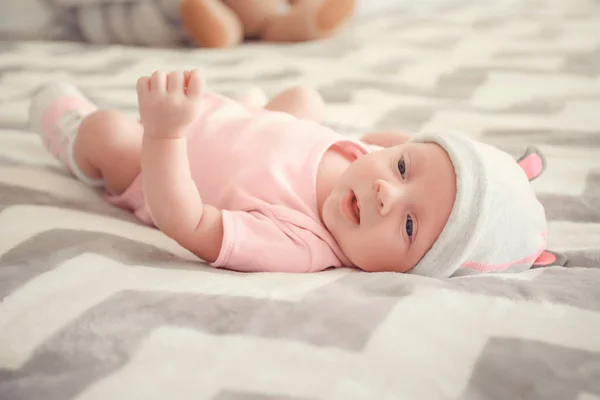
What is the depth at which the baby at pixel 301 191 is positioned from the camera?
0.78 metres

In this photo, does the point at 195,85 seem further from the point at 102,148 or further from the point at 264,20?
the point at 264,20

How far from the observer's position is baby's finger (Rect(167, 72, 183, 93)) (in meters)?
0.75

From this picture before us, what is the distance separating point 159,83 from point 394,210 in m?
0.31

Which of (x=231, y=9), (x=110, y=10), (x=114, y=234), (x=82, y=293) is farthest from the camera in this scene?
(x=231, y=9)

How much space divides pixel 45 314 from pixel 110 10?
4.60ft

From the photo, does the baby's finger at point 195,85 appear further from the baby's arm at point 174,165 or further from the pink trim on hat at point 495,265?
the pink trim on hat at point 495,265

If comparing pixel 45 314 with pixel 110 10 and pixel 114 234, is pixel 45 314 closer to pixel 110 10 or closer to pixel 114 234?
pixel 114 234

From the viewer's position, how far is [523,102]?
1.41 meters

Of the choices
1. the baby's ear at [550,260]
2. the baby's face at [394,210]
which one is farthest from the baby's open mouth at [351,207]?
the baby's ear at [550,260]

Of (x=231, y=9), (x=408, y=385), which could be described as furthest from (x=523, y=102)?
(x=408, y=385)

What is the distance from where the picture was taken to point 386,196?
2.71 ft

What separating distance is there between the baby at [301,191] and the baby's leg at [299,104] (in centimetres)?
14

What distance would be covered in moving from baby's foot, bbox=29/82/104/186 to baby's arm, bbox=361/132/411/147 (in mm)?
439

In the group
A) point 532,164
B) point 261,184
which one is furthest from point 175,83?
point 532,164
